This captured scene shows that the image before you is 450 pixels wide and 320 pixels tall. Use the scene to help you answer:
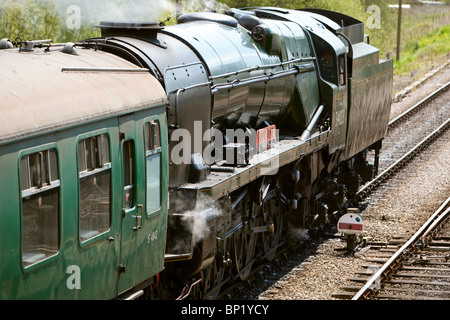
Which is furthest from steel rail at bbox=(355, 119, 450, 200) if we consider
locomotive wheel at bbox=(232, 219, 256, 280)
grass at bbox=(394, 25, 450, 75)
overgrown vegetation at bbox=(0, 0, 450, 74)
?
grass at bbox=(394, 25, 450, 75)

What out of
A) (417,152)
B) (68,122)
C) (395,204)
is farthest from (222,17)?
(417,152)

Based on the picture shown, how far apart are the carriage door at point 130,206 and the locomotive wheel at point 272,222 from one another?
165 inches

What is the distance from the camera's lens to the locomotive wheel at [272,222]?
11861 mm

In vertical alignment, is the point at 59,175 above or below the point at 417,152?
above

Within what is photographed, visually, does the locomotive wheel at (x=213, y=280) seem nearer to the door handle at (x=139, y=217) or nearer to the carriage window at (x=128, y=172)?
the door handle at (x=139, y=217)

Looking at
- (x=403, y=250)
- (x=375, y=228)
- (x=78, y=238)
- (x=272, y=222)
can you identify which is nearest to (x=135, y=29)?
(x=78, y=238)

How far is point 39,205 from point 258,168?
490 centimetres

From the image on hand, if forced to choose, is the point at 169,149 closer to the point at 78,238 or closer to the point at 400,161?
the point at 78,238

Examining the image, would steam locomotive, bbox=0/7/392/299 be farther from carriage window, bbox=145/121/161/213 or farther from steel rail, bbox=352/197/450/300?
steel rail, bbox=352/197/450/300

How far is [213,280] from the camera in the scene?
397 inches

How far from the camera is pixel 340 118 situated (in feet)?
45.3

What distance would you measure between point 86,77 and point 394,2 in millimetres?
49551

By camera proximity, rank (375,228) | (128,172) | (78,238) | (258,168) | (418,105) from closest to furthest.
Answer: (78,238), (128,172), (258,168), (375,228), (418,105)

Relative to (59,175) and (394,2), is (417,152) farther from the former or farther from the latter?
(394,2)
